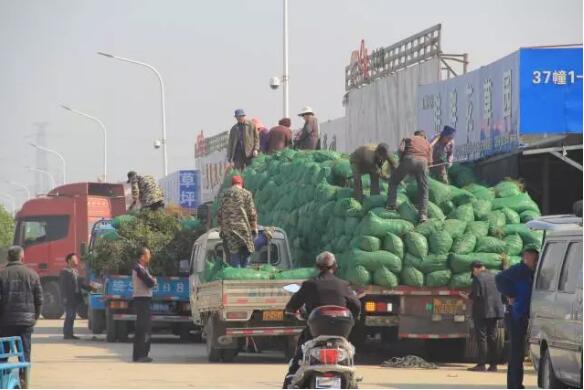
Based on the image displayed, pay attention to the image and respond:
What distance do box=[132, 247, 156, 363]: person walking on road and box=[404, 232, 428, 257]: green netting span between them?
3.70 m

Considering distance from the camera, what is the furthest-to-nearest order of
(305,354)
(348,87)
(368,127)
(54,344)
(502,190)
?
1. (348,87)
2. (368,127)
3. (54,344)
4. (502,190)
5. (305,354)

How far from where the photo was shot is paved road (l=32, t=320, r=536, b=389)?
17438mm

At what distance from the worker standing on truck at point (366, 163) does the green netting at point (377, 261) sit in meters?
1.67

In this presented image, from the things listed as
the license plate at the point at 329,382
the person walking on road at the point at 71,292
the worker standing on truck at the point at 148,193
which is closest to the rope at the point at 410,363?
the worker standing on truck at the point at 148,193

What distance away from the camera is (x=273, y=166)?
2548 centimetres

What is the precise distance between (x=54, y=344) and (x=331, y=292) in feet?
47.3

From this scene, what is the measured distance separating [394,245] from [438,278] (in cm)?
76

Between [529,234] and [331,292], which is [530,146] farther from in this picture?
[331,292]

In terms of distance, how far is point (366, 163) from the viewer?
2222cm

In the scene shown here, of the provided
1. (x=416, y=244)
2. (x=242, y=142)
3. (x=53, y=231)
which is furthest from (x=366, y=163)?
(x=53, y=231)

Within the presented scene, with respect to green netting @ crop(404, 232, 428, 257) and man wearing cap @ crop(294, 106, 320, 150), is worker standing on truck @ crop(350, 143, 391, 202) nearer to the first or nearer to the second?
green netting @ crop(404, 232, 428, 257)

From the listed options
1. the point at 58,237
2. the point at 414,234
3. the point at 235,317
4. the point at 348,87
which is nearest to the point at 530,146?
the point at 414,234

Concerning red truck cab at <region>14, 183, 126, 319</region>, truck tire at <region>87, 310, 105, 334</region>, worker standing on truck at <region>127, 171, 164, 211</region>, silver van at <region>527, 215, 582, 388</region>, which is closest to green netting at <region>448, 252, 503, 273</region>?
silver van at <region>527, 215, 582, 388</region>

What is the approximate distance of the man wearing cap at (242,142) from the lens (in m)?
27.3
